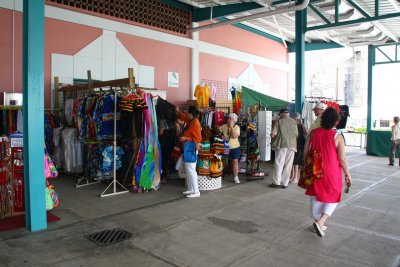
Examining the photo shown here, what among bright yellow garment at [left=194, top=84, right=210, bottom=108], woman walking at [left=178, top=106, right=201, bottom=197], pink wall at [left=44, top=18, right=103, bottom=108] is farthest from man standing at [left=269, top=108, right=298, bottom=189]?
pink wall at [left=44, top=18, right=103, bottom=108]

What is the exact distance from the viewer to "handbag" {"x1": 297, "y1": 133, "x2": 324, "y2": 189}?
399 cm

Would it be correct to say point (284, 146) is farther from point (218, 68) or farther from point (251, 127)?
point (218, 68)

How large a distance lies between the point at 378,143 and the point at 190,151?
9890 millimetres

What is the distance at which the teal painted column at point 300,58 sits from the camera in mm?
9646

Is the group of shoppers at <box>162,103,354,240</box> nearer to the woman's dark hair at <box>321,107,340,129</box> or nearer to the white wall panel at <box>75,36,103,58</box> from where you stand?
the woman's dark hair at <box>321,107,340,129</box>

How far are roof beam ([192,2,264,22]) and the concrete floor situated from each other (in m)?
5.89

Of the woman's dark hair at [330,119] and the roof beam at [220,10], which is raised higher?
the roof beam at [220,10]

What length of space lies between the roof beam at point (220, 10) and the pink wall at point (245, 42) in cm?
66

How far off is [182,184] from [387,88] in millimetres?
19088

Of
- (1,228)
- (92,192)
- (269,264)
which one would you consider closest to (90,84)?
(92,192)

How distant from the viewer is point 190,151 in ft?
19.0

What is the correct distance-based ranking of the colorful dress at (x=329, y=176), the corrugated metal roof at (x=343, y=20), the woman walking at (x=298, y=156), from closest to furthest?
1. the colorful dress at (x=329, y=176)
2. the woman walking at (x=298, y=156)
3. the corrugated metal roof at (x=343, y=20)

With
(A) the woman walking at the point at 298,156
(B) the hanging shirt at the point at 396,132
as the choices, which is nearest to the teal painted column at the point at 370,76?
(B) the hanging shirt at the point at 396,132

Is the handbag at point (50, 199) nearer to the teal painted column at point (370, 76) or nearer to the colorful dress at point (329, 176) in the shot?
the colorful dress at point (329, 176)
